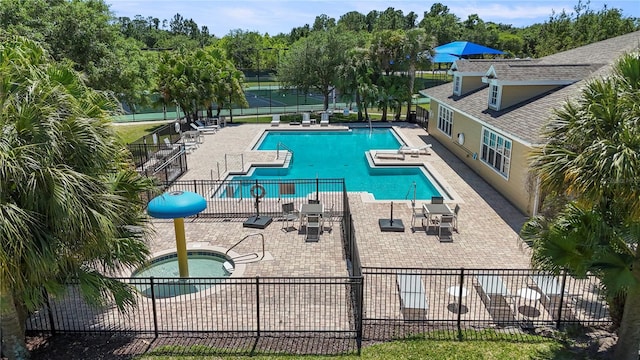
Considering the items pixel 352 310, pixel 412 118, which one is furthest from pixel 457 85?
pixel 352 310

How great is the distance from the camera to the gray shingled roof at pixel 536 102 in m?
16.5

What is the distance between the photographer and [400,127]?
34.1 metres

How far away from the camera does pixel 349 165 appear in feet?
82.3

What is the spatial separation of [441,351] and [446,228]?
6362 millimetres

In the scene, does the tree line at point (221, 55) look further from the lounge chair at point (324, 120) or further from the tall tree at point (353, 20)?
the tall tree at point (353, 20)

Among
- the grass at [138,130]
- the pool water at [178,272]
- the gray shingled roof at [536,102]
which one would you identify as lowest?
the pool water at [178,272]

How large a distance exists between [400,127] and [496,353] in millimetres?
27136

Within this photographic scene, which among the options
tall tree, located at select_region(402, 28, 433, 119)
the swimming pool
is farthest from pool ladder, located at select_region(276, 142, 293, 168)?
tall tree, located at select_region(402, 28, 433, 119)

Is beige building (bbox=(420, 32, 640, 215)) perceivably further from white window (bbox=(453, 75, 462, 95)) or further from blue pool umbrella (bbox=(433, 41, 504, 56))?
blue pool umbrella (bbox=(433, 41, 504, 56))

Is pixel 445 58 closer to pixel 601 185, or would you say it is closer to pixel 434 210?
pixel 434 210

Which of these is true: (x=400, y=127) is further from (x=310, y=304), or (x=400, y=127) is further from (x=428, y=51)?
(x=310, y=304)

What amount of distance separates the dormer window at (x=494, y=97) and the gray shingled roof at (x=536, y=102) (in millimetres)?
275

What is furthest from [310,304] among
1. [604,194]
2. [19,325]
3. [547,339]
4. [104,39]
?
[104,39]

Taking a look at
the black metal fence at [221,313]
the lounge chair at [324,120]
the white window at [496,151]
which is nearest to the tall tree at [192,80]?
the lounge chair at [324,120]
